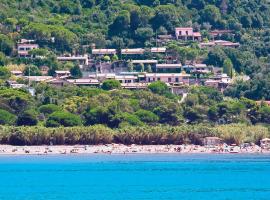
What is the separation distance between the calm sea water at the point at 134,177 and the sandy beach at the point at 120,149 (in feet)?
5.98

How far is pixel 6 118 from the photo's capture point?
336ft

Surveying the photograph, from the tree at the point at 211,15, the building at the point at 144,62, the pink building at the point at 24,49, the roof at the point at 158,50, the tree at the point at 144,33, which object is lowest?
the building at the point at 144,62

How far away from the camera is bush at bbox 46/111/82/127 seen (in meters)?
99.9

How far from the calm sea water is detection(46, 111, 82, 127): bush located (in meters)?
6.54

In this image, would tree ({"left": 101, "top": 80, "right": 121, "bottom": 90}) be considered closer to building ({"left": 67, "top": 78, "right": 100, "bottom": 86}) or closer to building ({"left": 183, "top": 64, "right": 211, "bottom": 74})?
building ({"left": 67, "top": 78, "right": 100, "bottom": 86})

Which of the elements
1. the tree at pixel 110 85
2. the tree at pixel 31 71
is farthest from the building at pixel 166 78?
the tree at pixel 31 71

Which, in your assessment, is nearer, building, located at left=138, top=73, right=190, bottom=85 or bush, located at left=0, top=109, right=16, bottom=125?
bush, located at left=0, top=109, right=16, bottom=125

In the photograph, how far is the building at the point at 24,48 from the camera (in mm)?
125688

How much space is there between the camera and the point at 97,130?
319ft

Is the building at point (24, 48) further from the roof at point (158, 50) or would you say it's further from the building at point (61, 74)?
the roof at point (158, 50)

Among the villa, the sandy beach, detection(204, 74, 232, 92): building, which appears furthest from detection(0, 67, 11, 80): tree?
the sandy beach

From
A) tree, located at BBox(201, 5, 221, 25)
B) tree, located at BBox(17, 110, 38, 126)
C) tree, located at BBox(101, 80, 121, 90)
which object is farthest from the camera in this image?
tree, located at BBox(201, 5, 221, 25)

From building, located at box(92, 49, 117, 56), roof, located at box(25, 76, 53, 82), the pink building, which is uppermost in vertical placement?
the pink building

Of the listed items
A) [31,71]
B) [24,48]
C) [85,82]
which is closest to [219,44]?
[24,48]
